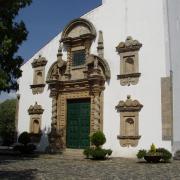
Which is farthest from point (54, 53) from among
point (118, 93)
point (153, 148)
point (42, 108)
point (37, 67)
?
point (153, 148)

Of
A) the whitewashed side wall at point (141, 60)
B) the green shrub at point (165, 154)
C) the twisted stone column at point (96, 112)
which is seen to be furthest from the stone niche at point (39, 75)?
the green shrub at point (165, 154)

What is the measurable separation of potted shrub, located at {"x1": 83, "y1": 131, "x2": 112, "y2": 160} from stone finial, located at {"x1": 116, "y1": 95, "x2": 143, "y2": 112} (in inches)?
64.5

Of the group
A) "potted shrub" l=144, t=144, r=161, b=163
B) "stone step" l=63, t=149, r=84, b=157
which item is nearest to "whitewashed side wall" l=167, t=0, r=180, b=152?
"potted shrub" l=144, t=144, r=161, b=163

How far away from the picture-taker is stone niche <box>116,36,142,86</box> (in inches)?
734

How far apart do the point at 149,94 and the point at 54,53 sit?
23.9 ft

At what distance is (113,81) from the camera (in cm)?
1942

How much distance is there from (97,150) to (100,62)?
5013 millimetres

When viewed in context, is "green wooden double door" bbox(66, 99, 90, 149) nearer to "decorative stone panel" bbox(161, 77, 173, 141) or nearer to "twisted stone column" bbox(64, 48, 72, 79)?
"twisted stone column" bbox(64, 48, 72, 79)

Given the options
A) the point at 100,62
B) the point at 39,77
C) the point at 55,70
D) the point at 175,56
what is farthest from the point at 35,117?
the point at 175,56

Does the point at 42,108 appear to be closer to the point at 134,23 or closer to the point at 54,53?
the point at 54,53

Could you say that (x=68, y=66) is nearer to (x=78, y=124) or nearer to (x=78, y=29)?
(x=78, y=29)

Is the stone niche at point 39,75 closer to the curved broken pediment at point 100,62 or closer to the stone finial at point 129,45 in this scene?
the curved broken pediment at point 100,62

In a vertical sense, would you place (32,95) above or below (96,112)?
above

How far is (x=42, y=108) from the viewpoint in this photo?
22.4 metres
